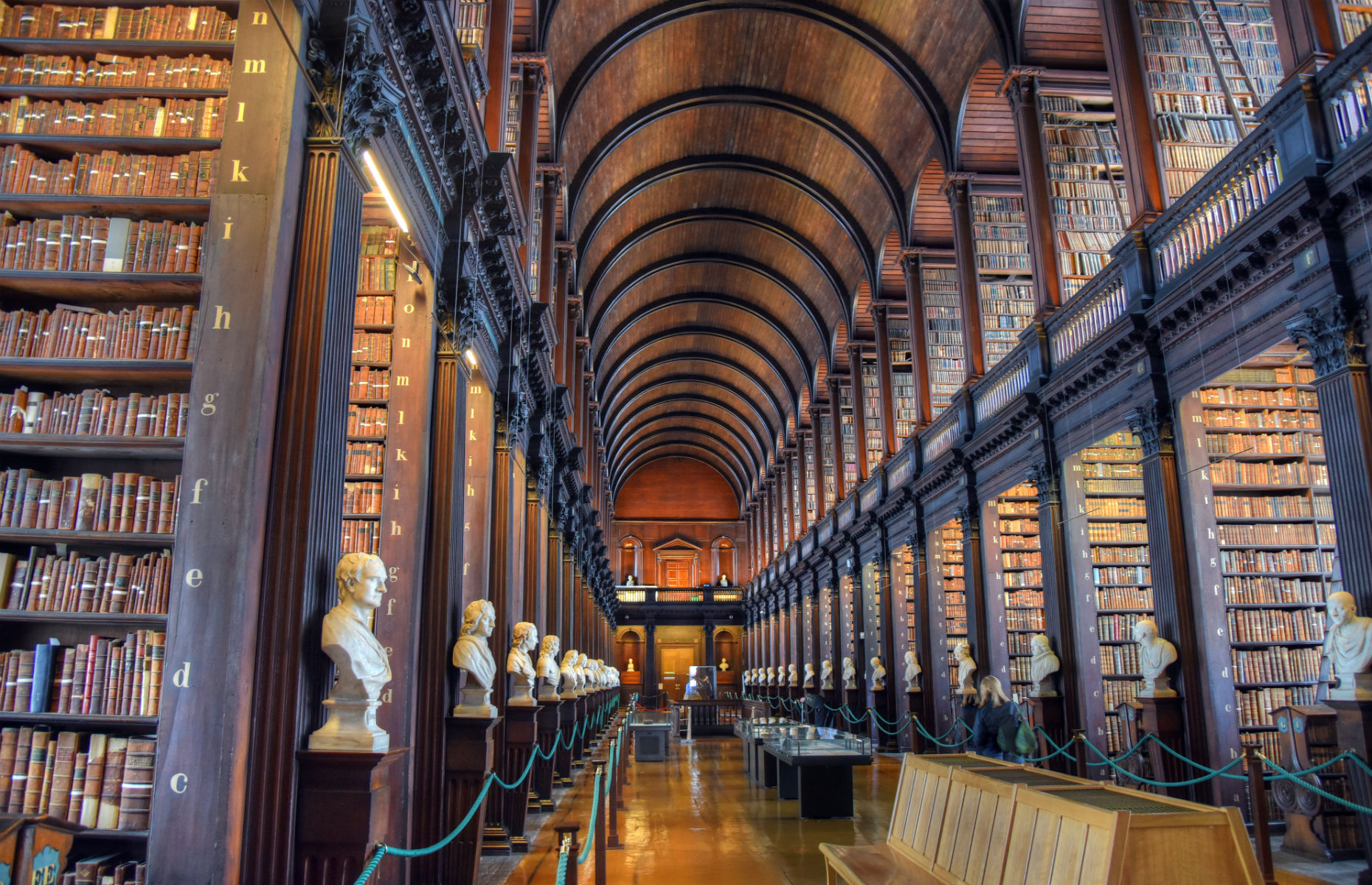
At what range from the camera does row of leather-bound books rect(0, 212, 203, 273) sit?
348cm

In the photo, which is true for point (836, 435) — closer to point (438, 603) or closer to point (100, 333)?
point (438, 603)

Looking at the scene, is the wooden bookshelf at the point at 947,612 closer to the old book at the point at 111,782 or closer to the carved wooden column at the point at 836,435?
the carved wooden column at the point at 836,435

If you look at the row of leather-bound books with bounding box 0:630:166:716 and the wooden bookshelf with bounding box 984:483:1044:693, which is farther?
the wooden bookshelf with bounding box 984:483:1044:693

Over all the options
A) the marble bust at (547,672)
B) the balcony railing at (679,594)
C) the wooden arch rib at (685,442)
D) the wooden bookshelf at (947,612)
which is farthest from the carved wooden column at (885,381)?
the balcony railing at (679,594)

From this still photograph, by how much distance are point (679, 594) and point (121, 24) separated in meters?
33.9

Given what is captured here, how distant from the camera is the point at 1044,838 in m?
2.70

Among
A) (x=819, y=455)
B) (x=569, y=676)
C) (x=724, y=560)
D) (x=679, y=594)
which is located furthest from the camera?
(x=724, y=560)

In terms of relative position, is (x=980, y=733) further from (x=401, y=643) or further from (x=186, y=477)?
(x=186, y=477)

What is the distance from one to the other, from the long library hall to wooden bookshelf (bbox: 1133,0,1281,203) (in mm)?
47

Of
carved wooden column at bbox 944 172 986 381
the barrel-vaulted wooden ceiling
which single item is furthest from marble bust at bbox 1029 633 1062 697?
the barrel-vaulted wooden ceiling

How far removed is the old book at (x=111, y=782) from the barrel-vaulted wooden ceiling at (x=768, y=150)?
31.7 feet

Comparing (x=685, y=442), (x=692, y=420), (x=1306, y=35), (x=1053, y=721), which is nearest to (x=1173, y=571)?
(x=1053, y=721)

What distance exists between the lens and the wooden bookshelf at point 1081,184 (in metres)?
9.90

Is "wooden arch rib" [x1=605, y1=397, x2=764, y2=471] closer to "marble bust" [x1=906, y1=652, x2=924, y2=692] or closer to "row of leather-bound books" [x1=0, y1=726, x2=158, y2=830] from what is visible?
"marble bust" [x1=906, y1=652, x2=924, y2=692]
